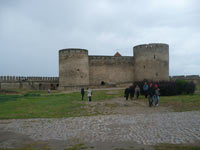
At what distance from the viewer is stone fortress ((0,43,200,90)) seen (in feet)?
92.8

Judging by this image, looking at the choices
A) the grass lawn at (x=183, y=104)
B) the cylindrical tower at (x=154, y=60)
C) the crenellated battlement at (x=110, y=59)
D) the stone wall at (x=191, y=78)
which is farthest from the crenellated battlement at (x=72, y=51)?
the grass lawn at (x=183, y=104)

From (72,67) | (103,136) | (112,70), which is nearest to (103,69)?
(112,70)

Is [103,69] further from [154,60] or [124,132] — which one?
[124,132]

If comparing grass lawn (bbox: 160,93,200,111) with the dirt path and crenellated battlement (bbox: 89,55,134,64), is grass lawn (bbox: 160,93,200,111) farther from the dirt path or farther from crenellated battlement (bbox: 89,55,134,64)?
crenellated battlement (bbox: 89,55,134,64)

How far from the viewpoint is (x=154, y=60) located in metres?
28.8

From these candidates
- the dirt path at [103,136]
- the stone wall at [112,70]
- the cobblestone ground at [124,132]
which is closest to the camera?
the dirt path at [103,136]

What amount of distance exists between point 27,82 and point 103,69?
12340mm

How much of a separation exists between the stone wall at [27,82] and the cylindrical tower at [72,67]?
25.1 feet

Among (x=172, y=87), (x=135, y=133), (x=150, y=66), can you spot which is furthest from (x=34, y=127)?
(x=150, y=66)

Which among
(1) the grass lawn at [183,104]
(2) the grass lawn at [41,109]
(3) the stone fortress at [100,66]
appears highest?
(3) the stone fortress at [100,66]

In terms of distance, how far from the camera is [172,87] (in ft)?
51.6

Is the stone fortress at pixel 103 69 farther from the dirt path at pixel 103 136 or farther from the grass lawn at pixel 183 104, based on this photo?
the dirt path at pixel 103 136

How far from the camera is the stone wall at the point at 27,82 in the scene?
32.2m

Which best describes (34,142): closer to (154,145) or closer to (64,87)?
(154,145)
